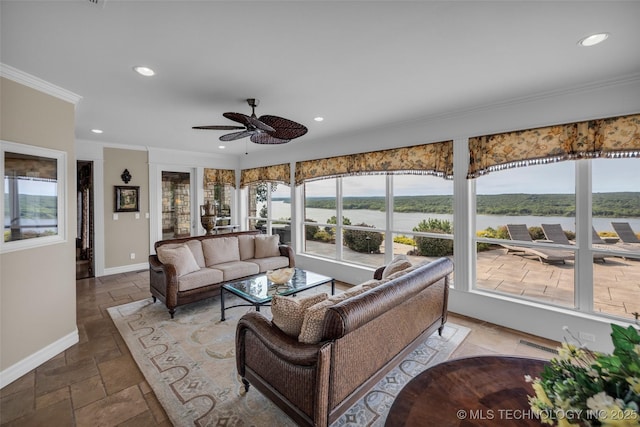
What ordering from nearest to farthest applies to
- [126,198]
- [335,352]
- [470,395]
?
[470,395]
[335,352]
[126,198]

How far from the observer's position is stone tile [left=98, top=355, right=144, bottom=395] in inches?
88.3

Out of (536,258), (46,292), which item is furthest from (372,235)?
(46,292)

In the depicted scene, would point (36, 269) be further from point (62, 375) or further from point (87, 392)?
point (87, 392)

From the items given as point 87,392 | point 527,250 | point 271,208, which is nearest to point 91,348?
point 87,392

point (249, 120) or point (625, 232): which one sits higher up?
point (249, 120)

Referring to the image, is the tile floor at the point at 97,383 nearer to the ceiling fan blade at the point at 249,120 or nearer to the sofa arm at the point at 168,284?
the sofa arm at the point at 168,284

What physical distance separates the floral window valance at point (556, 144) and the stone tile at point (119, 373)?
4.07m

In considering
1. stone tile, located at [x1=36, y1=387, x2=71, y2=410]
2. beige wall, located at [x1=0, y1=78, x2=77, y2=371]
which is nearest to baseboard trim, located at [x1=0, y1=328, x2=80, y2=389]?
beige wall, located at [x1=0, y1=78, x2=77, y2=371]

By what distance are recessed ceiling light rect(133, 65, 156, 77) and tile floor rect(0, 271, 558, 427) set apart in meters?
2.60

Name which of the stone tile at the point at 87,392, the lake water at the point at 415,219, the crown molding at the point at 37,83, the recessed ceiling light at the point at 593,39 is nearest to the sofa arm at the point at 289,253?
the lake water at the point at 415,219

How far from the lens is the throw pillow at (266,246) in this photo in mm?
4859

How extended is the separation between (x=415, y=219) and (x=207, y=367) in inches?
130

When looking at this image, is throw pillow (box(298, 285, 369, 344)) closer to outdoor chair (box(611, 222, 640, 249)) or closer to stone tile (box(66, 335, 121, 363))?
stone tile (box(66, 335, 121, 363))

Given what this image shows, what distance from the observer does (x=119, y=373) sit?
2.40 metres
